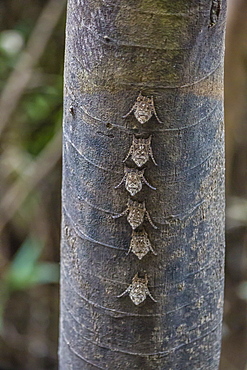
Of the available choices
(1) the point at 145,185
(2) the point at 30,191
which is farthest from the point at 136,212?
(2) the point at 30,191

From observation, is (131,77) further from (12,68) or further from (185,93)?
(12,68)

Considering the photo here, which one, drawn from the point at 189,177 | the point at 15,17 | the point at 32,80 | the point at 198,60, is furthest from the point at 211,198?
the point at 15,17

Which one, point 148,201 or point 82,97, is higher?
point 82,97

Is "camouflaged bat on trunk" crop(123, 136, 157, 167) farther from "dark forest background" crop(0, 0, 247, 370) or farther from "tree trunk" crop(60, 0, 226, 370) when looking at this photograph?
"dark forest background" crop(0, 0, 247, 370)

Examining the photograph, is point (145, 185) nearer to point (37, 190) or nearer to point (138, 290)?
point (138, 290)

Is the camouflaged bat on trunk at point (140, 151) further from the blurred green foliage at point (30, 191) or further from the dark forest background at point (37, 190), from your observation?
the blurred green foliage at point (30, 191)

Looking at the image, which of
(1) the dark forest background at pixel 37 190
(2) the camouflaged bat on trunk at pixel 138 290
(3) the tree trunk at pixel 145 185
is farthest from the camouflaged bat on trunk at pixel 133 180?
(1) the dark forest background at pixel 37 190
